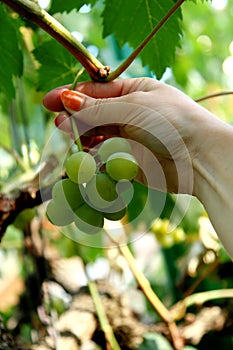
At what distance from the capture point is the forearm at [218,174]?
2.19 ft

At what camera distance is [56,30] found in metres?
0.64

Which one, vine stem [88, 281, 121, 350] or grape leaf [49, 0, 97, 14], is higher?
grape leaf [49, 0, 97, 14]

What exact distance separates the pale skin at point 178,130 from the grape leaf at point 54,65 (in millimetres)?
255

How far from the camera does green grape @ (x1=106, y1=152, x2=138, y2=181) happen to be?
62 centimetres

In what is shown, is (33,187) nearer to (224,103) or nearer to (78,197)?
(78,197)

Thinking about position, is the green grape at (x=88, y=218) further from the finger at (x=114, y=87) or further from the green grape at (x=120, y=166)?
the finger at (x=114, y=87)

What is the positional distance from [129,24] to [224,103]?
2.21 m

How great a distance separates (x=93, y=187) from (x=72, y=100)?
14 centimetres

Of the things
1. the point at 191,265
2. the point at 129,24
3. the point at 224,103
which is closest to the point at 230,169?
the point at 129,24

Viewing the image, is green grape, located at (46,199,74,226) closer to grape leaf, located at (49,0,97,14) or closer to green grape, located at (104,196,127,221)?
green grape, located at (104,196,127,221)

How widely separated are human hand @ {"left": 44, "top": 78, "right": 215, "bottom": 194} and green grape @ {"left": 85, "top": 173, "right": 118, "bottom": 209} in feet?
0.34

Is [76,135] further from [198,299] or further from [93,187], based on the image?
[198,299]

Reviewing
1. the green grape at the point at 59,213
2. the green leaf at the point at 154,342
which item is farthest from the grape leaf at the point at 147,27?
the green leaf at the point at 154,342

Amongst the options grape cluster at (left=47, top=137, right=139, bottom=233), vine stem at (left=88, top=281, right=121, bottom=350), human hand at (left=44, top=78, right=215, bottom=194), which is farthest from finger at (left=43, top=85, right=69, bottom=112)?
vine stem at (left=88, top=281, right=121, bottom=350)
